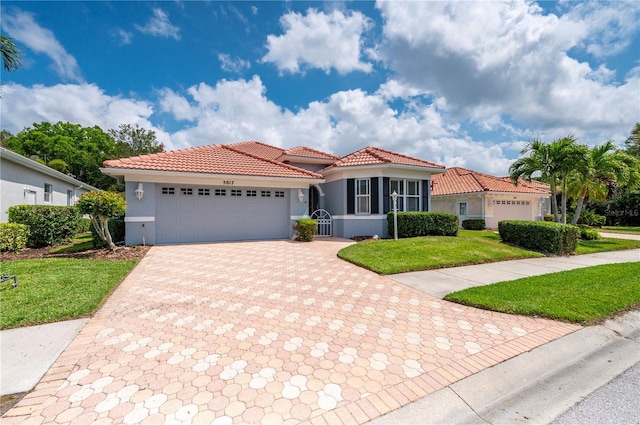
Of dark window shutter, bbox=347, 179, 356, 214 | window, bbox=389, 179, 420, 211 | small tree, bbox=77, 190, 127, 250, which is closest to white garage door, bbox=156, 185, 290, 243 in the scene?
small tree, bbox=77, 190, 127, 250

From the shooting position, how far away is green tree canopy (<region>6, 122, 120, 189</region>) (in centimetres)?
3397

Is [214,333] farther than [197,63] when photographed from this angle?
No

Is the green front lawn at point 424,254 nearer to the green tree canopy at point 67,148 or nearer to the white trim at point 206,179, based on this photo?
the white trim at point 206,179

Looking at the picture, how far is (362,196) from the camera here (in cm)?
1433

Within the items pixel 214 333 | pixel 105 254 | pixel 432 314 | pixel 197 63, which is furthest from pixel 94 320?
pixel 197 63

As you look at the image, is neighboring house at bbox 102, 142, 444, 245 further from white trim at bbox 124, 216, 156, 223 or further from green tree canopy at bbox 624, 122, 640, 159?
green tree canopy at bbox 624, 122, 640, 159

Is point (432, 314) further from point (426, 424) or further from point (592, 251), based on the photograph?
point (592, 251)

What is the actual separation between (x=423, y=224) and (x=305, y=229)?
595 centimetres

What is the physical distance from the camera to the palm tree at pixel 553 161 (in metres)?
13.5

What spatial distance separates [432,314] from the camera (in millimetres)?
4500

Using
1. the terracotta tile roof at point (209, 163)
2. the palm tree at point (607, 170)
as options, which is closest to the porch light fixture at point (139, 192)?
the terracotta tile roof at point (209, 163)

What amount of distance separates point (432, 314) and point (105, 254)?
10.3 metres

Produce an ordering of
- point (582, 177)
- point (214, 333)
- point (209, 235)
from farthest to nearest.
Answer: point (582, 177) < point (209, 235) < point (214, 333)

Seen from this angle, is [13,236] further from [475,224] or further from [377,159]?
[475,224]
